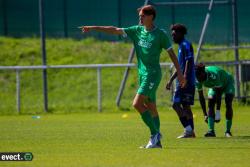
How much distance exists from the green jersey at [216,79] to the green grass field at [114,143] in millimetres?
951

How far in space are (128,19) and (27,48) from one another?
436 cm

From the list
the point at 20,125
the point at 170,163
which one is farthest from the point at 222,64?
the point at 170,163

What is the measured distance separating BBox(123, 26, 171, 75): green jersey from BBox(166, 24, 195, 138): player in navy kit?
2347 mm

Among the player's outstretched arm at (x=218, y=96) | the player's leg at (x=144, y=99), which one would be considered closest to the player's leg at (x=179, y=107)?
the player's outstretched arm at (x=218, y=96)

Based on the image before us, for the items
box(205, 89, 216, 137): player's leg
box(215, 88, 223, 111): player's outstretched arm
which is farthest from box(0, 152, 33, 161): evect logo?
box(215, 88, 223, 111): player's outstretched arm

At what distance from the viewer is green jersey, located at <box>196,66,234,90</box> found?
17.0 m

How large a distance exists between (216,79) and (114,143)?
2964 mm

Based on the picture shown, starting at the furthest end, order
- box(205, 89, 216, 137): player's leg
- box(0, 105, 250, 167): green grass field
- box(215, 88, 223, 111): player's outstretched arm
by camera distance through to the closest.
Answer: box(215, 88, 223, 111): player's outstretched arm, box(205, 89, 216, 137): player's leg, box(0, 105, 250, 167): green grass field

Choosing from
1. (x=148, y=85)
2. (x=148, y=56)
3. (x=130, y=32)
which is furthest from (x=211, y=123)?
(x=130, y=32)

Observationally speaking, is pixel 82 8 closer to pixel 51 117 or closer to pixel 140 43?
pixel 51 117

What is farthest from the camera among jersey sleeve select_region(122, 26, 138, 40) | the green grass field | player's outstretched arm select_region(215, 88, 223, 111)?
player's outstretched arm select_region(215, 88, 223, 111)

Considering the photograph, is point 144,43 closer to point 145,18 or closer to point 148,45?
point 148,45

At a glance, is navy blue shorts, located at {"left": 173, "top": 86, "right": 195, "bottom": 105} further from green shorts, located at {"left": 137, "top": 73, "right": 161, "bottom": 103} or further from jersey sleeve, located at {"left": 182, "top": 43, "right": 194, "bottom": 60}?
green shorts, located at {"left": 137, "top": 73, "right": 161, "bottom": 103}

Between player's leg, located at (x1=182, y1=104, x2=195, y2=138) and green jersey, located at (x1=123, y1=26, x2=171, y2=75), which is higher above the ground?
green jersey, located at (x1=123, y1=26, x2=171, y2=75)
